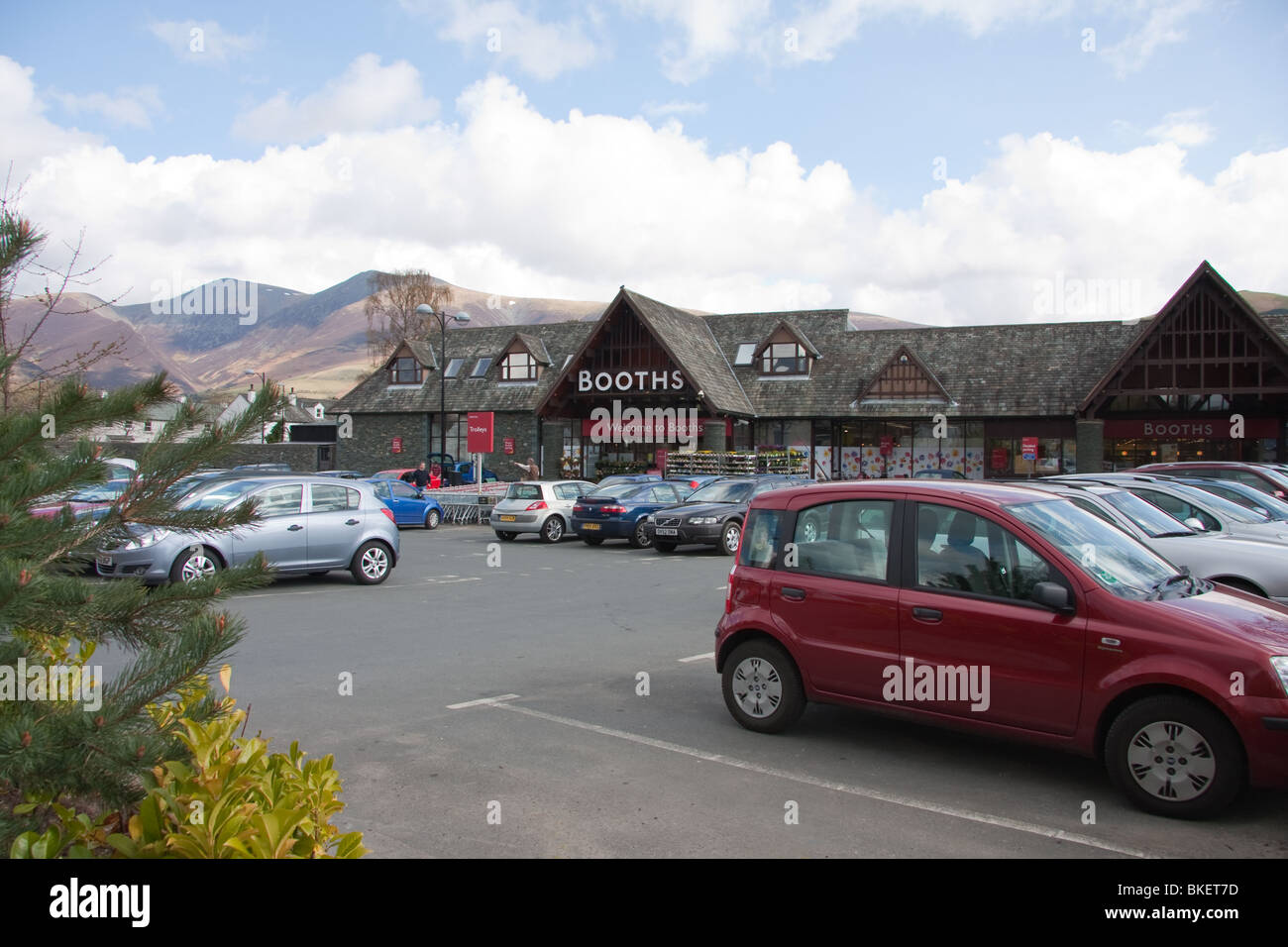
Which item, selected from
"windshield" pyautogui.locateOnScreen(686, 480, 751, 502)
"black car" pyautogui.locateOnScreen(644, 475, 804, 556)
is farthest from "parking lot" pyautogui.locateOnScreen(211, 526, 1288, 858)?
"windshield" pyautogui.locateOnScreen(686, 480, 751, 502)

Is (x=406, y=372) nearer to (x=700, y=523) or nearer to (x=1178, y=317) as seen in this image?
(x=700, y=523)

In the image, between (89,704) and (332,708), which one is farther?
(332,708)

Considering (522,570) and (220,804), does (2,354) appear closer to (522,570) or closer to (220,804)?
(220,804)

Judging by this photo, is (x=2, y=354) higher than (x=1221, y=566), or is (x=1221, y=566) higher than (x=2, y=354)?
(x=2, y=354)

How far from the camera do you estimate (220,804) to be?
10.0 ft

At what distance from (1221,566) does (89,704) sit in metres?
9.97

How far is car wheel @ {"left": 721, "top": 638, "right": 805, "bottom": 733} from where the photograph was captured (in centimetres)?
677

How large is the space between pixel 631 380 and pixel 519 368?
7511 millimetres

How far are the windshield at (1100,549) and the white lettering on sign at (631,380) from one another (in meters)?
30.7

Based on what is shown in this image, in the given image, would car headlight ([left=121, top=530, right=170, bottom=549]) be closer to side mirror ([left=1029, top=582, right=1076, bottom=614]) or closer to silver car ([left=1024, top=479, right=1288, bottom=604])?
side mirror ([left=1029, top=582, right=1076, bottom=614])

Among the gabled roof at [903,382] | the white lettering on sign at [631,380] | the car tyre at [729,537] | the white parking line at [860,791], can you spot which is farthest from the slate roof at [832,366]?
the white parking line at [860,791]
